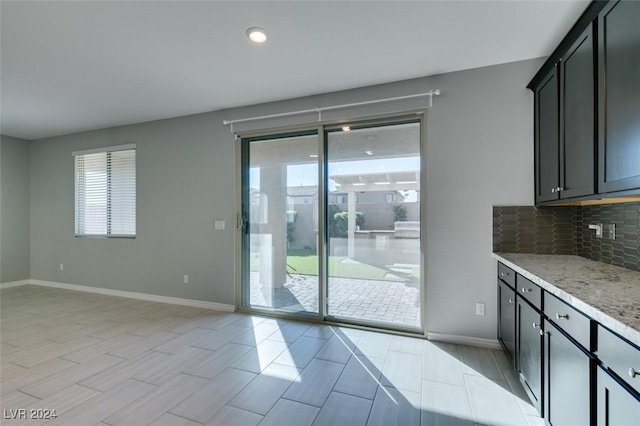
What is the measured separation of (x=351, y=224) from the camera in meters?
3.36

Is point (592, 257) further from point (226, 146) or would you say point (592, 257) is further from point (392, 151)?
point (226, 146)

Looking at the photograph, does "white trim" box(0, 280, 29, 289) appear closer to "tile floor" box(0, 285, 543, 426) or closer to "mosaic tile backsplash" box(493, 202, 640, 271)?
"tile floor" box(0, 285, 543, 426)

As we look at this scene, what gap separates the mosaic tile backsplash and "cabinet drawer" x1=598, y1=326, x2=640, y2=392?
121 cm

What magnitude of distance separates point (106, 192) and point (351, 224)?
419 cm

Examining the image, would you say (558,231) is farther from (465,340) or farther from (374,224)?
(374,224)

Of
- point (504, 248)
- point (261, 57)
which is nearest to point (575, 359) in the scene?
point (504, 248)

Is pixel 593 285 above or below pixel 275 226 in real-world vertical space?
below

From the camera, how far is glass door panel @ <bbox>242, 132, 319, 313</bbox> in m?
3.54

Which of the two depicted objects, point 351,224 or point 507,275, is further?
point 351,224

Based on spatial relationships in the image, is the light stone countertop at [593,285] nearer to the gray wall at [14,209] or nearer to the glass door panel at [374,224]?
the glass door panel at [374,224]

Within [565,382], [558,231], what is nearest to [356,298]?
[558,231]

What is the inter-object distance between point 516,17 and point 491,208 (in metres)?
1.52

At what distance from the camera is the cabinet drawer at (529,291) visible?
1685 mm

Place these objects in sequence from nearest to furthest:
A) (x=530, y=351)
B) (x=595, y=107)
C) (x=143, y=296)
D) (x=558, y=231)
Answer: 1. (x=595, y=107)
2. (x=530, y=351)
3. (x=558, y=231)
4. (x=143, y=296)
